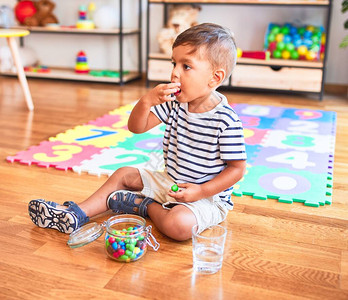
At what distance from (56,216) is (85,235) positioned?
0.10 metres

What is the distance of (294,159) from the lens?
182cm

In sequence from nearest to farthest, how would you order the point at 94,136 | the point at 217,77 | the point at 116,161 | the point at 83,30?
the point at 217,77 < the point at 116,161 < the point at 94,136 < the point at 83,30

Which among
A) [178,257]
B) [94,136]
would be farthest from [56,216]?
[94,136]

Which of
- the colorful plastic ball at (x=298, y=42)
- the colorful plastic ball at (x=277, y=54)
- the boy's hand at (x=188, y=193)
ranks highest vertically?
the colorful plastic ball at (x=298, y=42)

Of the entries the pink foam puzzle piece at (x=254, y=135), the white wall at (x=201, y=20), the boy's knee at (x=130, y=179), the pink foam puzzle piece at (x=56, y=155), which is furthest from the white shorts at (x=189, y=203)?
the white wall at (x=201, y=20)

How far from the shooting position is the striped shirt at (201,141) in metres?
1.16

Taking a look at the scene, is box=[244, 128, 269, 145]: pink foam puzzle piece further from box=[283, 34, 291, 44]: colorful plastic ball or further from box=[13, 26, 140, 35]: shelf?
box=[13, 26, 140, 35]: shelf

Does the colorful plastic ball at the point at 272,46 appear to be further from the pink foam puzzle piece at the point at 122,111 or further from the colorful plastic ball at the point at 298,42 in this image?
the pink foam puzzle piece at the point at 122,111

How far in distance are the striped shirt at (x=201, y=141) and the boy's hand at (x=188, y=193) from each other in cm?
5

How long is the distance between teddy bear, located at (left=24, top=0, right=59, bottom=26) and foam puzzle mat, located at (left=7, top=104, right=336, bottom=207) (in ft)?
4.93

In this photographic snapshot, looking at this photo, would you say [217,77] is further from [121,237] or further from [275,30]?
[275,30]

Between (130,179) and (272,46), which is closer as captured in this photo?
(130,179)

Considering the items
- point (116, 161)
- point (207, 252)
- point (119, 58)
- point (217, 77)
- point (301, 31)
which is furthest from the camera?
point (119, 58)

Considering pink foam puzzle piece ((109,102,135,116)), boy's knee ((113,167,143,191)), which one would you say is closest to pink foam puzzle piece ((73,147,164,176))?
boy's knee ((113,167,143,191))
